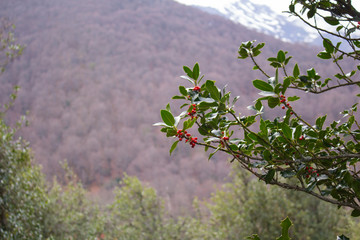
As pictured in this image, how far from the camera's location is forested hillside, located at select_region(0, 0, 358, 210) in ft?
112

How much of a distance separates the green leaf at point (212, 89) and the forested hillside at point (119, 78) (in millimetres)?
21596

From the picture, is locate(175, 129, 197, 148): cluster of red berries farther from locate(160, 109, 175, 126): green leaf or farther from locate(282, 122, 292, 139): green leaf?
Result: locate(282, 122, 292, 139): green leaf

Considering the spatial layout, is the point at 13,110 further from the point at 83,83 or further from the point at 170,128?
the point at 170,128

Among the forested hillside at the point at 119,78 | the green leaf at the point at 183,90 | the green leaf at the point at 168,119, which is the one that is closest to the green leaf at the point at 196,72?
the green leaf at the point at 183,90

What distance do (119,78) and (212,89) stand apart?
162 feet

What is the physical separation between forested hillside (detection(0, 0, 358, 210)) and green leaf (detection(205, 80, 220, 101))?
21.6 meters

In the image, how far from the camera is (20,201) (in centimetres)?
478

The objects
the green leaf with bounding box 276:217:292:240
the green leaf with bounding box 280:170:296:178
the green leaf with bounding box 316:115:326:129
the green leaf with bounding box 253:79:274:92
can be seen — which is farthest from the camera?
the green leaf with bounding box 316:115:326:129

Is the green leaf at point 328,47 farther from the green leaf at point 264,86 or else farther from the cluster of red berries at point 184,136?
the cluster of red berries at point 184,136

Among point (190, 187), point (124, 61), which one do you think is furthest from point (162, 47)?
point (190, 187)

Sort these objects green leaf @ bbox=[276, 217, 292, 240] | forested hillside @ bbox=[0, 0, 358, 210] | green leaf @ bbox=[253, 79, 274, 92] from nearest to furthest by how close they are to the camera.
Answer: green leaf @ bbox=[276, 217, 292, 240] → green leaf @ bbox=[253, 79, 274, 92] → forested hillside @ bbox=[0, 0, 358, 210]

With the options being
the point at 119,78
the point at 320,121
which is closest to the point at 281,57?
the point at 320,121

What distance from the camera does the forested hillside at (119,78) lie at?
34.2 metres

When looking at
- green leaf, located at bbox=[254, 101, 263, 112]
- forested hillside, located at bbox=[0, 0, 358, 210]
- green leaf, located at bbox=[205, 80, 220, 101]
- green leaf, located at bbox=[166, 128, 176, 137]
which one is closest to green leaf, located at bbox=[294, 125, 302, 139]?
green leaf, located at bbox=[254, 101, 263, 112]
